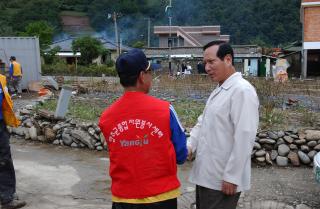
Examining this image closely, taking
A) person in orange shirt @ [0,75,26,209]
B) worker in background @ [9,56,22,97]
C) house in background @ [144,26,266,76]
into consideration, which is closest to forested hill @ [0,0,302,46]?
house in background @ [144,26,266,76]

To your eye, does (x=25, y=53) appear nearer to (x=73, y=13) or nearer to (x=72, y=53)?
(x=72, y=53)

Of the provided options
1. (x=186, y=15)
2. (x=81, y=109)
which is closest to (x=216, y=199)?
(x=81, y=109)

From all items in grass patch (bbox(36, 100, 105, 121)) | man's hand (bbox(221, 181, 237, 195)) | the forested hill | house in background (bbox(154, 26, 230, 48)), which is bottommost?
grass patch (bbox(36, 100, 105, 121))

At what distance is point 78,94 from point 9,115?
391 inches

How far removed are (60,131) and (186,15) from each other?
80.5 meters

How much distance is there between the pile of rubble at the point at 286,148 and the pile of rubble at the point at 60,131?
9.20ft

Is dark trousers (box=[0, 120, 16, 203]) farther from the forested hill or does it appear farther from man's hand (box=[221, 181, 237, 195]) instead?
the forested hill

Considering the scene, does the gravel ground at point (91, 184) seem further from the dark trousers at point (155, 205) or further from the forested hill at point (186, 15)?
the forested hill at point (186, 15)

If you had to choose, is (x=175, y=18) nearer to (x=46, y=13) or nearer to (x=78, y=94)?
(x=46, y=13)

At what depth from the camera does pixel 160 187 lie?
2520mm

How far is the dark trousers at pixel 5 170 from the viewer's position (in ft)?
15.6

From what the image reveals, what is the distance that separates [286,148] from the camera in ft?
22.3

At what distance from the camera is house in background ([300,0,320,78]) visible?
30359mm

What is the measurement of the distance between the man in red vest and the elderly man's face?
50 centimetres
